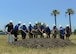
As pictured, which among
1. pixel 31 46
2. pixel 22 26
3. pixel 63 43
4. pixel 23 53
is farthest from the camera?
pixel 22 26

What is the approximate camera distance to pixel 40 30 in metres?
27.2

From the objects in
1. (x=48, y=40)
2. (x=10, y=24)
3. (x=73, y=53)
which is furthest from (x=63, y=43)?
(x=73, y=53)

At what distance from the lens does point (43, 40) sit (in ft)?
75.7

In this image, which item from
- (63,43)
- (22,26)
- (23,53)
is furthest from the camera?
(22,26)

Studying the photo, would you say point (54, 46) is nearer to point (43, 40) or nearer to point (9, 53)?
point (43, 40)

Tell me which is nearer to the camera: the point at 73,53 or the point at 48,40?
the point at 73,53

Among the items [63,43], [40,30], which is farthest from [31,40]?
[40,30]

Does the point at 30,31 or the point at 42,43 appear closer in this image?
the point at 42,43

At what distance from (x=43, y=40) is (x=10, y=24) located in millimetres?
2987

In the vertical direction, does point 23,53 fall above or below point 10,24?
below

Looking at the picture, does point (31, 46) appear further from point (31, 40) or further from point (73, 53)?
point (73, 53)

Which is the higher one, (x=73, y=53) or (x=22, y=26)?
(x=22, y=26)

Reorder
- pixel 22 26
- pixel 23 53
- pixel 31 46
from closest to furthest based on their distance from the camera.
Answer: pixel 23 53 → pixel 31 46 → pixel 22 26

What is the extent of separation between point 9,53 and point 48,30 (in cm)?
1132
